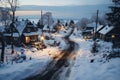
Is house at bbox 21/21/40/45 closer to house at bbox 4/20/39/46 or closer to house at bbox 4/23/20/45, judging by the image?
house at bbox 4/20/39/46

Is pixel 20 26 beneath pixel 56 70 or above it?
above

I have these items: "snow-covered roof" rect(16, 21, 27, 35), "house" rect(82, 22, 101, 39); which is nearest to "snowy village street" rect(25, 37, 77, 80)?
"snow-covered roof" rect(16, 21, 27, 35)

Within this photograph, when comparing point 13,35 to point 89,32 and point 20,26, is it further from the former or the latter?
point 89,32

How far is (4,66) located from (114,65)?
15.3m

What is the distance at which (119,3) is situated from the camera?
26047 mm

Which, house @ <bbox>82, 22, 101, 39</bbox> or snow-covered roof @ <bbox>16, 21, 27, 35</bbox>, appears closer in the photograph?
snow-covered roof @ <bbox>16, 21, 27, 35</bbox>

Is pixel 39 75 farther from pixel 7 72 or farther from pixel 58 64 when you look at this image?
pixel 58 64

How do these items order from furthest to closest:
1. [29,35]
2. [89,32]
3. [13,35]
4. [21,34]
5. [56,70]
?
[89,32] < [29,35] < [21,34] < [13,35] < [56,70]

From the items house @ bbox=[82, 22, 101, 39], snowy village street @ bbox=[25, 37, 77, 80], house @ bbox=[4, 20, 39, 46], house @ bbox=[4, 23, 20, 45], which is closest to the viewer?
snowy village street @ bbox=[25, 37, 77, 80]

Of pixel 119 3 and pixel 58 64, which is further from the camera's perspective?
pixel 58 64

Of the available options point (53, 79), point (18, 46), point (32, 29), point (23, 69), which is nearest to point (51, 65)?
point (23, 69)

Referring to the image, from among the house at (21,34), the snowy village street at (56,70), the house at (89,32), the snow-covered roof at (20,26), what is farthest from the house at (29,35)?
the house at (89,32)

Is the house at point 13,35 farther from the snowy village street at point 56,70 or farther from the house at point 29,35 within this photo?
the snowy village street at point 56,70

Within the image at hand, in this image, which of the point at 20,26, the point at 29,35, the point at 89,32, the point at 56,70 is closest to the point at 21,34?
the point at 29,35
